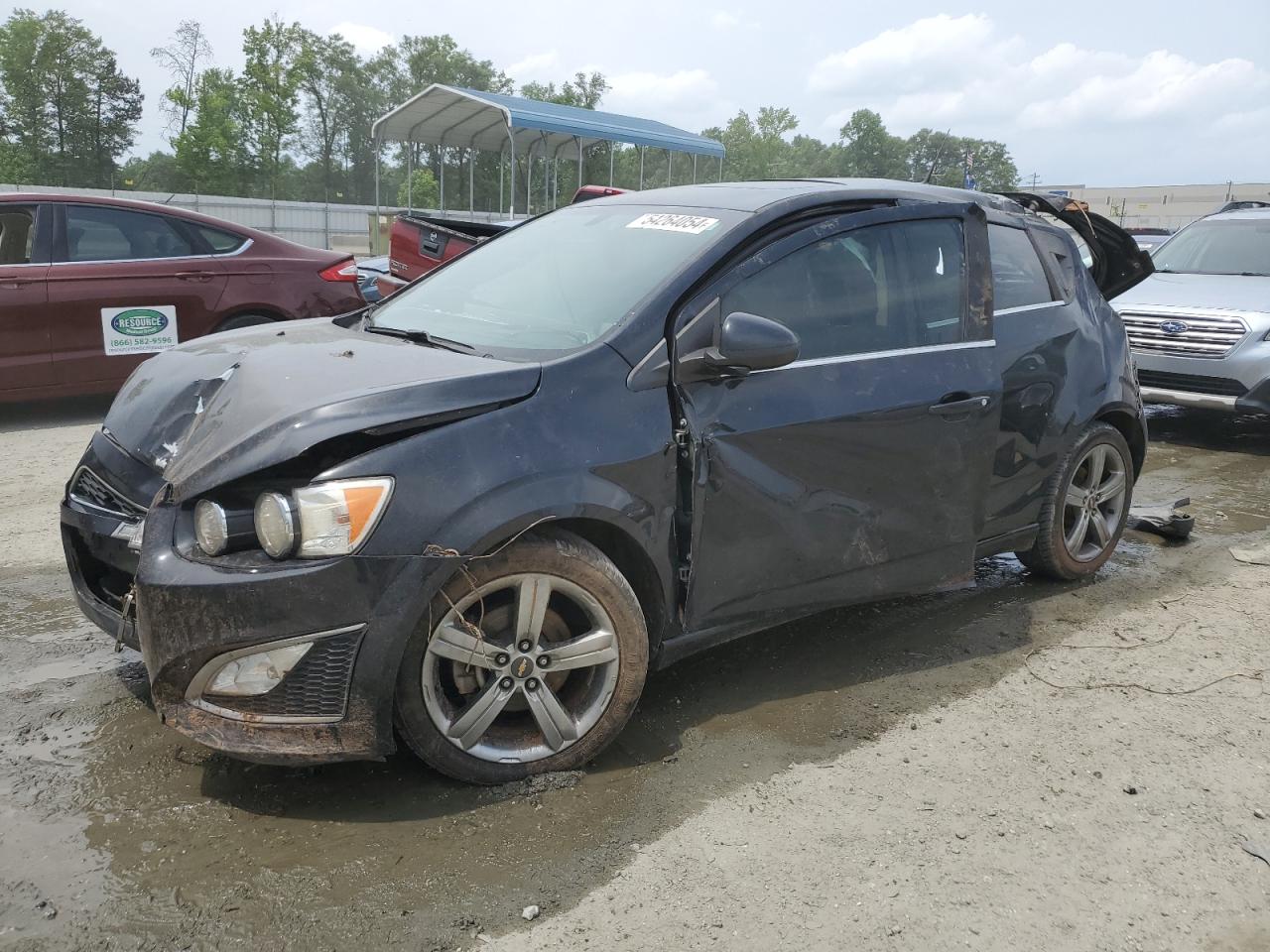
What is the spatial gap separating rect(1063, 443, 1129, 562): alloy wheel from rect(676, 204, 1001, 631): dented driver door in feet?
2.97

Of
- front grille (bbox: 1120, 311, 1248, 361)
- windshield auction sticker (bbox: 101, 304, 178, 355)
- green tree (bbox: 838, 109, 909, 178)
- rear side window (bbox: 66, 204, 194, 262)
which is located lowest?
windshield auction sticker (bbox: 101, 304, 178, 355)

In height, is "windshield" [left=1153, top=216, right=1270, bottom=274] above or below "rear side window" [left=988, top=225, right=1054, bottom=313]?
above

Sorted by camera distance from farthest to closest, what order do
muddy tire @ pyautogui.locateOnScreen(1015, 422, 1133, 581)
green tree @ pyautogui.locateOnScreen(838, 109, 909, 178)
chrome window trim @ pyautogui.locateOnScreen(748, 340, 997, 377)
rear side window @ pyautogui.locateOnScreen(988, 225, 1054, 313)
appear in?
1. green tree @ pyautogui.locateOnScreen(838, 109, 909, 178)
2. muddy tire @ pyautogui.locateOnScreen(1015, 422, 1133, 581)
3. rear side window @ pyautogui.locateOnScreen(988, 225, 1054, 313)
4. chrome window trim @ pyautogui.locateOnScreen(748, 340, 997, 377)

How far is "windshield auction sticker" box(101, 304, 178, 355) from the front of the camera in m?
7.34

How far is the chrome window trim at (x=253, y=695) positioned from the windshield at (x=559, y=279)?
1.03 m

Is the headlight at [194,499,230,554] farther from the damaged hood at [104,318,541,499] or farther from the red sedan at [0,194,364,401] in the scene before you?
the red sedan at [0,194,364,401]

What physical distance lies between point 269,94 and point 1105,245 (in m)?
52.6

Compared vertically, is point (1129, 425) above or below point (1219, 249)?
below

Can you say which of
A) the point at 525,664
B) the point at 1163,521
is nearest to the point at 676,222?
the point at 525,664

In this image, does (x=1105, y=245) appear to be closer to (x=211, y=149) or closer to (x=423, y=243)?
(x=423, y=243)

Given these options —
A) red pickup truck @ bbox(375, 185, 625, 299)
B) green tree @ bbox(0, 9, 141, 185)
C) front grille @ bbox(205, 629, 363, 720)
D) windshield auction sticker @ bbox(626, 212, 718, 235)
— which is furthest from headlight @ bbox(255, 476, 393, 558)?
A: green tree @ bbox(0, 9, 141, 185)

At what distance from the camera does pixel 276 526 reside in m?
2.54

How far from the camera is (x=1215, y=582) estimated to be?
496 centimetres

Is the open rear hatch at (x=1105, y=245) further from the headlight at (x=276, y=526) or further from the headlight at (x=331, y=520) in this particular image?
the headlight at (x=276, y=526)
